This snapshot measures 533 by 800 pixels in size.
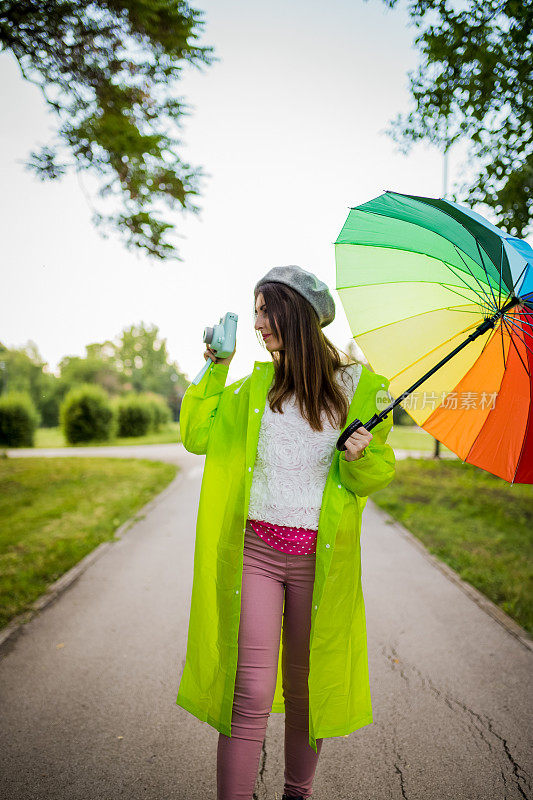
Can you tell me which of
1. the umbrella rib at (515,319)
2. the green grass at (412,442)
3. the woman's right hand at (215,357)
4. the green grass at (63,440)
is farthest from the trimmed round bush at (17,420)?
the umbrella rib at (515,319)

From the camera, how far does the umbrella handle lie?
1848mm

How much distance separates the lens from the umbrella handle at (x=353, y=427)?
6.06 ft

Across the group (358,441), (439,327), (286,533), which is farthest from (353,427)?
(439,327)

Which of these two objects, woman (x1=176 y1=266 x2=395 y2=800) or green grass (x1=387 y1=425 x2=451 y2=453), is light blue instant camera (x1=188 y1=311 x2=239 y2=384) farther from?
green grass (x1=387 y1=425 x2=451 y2=453)

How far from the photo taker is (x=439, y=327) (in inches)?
93.0

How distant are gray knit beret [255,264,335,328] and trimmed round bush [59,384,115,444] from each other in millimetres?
27327

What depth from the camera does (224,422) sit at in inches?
83.6

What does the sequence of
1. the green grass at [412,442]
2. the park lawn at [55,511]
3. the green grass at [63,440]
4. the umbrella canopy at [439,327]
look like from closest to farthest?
1. the umbrella canopy at [439,327]
2. the park lawn at [55,511]
3. the green grass at [412,442]
4. the green grass at [63,440]

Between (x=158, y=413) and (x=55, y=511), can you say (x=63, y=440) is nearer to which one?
(x=158, y=413)

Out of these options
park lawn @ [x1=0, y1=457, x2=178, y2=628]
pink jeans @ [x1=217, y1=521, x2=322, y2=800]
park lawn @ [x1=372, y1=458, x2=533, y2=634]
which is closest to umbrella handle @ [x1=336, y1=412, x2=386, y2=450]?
pink jeans @ [x1=217, y1=521, x2=322, y2=800]

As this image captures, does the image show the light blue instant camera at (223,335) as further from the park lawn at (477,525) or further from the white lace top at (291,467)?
the park lawn at (477,525)

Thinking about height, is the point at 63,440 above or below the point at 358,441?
below

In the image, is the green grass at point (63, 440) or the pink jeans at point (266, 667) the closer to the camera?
the pink jeans at point (266, 667)

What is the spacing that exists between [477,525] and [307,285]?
7339 mm
